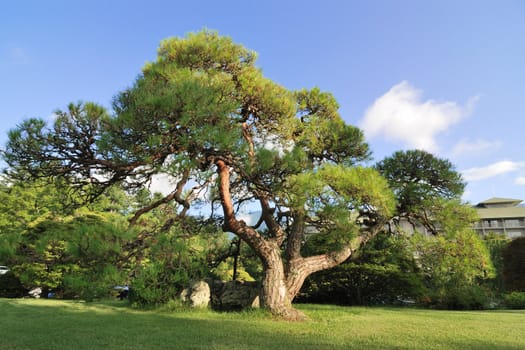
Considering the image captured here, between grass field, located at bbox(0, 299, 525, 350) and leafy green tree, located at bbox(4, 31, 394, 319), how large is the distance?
0.88 m

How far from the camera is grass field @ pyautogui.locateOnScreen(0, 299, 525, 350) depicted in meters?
3.58

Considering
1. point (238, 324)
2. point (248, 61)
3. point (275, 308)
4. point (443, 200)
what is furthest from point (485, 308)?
point (248, 61)

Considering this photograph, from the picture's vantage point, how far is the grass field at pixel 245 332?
358 centimetres

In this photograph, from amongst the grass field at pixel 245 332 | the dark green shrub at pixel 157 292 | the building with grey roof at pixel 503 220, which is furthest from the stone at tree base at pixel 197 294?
the building with grey roof at pixel 503 220

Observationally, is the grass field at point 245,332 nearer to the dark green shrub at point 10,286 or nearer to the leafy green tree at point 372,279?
the leafy green tree at point 372,279

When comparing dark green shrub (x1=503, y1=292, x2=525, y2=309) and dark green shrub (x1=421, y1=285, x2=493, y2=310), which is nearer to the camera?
dark green shrub (x1=421, y1=285, x2=493, y2=310)

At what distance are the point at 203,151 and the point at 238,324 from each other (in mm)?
2559

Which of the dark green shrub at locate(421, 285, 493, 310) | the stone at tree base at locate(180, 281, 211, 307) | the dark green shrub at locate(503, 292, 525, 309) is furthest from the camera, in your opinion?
the dark green shrub at locate(503, 292, 525, 309)

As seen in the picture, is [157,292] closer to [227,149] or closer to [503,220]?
[227,149]

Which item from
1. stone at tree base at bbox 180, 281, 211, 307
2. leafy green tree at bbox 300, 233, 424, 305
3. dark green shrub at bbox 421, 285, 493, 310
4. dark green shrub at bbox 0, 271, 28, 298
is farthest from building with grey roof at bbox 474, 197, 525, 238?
dark green shrub at bbox 0, 271, 28, 298

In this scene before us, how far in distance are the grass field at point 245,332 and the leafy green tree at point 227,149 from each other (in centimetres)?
88

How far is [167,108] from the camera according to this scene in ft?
11.6

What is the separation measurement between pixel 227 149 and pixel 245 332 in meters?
2.30

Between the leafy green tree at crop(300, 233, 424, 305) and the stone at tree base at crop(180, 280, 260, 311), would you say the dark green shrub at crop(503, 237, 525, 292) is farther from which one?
the stone at tree base at crop(180, 280, 260, 311)
